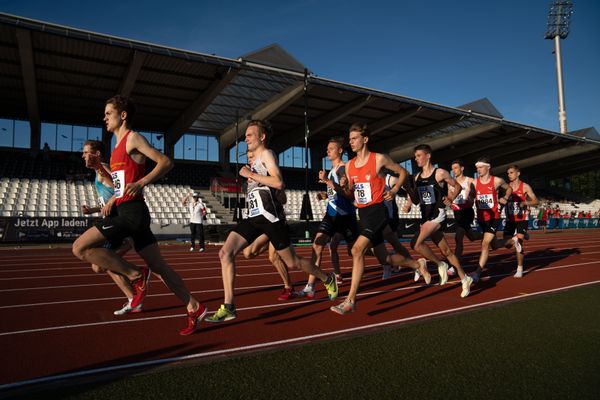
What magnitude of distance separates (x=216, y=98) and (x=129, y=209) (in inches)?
1046

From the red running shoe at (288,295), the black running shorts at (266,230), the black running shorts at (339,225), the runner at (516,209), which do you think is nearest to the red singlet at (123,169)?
the black running shorts at (266,230)

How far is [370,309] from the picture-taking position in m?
5.29

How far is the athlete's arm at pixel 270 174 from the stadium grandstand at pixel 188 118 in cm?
1406

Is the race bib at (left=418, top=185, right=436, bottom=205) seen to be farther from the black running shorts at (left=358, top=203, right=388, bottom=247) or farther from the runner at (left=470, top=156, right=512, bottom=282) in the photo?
the black running shorts at (left=358, top=203, right=388, bottom=247)

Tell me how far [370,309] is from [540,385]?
2588 millimetres

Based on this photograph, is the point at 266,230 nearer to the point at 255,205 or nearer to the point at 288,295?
the point at 255,205

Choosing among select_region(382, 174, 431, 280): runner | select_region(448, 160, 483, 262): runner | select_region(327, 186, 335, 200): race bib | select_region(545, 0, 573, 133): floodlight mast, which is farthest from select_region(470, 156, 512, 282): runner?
select_region(545, 0, 573, 133): floodlight mast

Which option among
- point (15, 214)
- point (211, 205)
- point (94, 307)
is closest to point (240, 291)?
point (94, 307)

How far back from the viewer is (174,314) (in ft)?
16.5

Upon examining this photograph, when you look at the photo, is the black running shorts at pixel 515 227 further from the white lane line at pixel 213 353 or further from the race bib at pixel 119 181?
the race bib at pixel 119 181

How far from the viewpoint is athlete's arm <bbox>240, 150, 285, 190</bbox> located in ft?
14.4

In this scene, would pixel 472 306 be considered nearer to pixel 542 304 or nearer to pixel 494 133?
pixel 542 304

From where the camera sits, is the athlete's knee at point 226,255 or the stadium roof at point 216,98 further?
the stadium roof at point 216,98

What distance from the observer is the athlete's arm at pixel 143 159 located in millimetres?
3879
